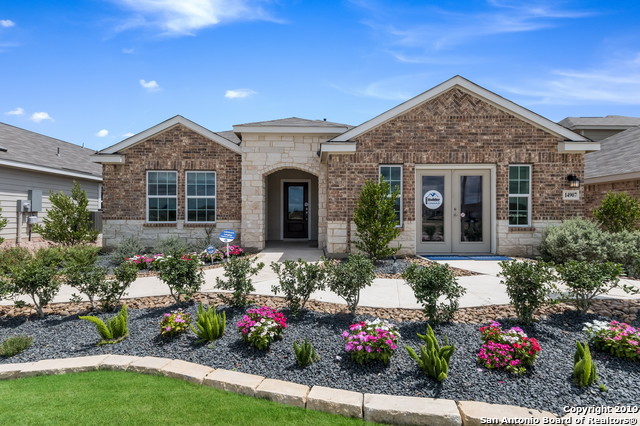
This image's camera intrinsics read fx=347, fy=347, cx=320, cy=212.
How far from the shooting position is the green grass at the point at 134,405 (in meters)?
2.78

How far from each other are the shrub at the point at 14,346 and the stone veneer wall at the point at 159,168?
7491mm

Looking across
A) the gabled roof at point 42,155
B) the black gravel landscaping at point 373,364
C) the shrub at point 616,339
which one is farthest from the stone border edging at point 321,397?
the gabled roof at point 42,155

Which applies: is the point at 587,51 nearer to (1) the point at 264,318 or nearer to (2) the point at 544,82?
(2) the point at 544,82

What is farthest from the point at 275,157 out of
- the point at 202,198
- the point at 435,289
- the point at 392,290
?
the point at 435,289

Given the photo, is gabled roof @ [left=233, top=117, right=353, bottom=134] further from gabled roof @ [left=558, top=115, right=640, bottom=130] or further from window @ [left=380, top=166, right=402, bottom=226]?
gabled roof @ [left=558, top=115, right=640, bottom=130]

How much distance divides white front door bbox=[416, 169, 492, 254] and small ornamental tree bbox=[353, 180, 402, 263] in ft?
5.18

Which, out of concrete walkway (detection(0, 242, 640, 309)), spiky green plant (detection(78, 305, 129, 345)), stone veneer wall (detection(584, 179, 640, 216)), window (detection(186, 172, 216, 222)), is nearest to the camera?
Answer: spiky green plant (detection(78, 305, 129, 345))

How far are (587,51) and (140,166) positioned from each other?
43.2 feet

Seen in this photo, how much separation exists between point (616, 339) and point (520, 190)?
730 cm

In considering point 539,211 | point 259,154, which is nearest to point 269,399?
point 259,154

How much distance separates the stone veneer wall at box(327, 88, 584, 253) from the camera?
1002 cm

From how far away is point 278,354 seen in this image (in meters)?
3.85

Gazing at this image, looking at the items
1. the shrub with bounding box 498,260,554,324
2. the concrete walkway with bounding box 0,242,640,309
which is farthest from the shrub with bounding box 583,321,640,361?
the concrete walkway with bounding box 0,242,640,309

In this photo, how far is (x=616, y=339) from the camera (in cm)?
366
